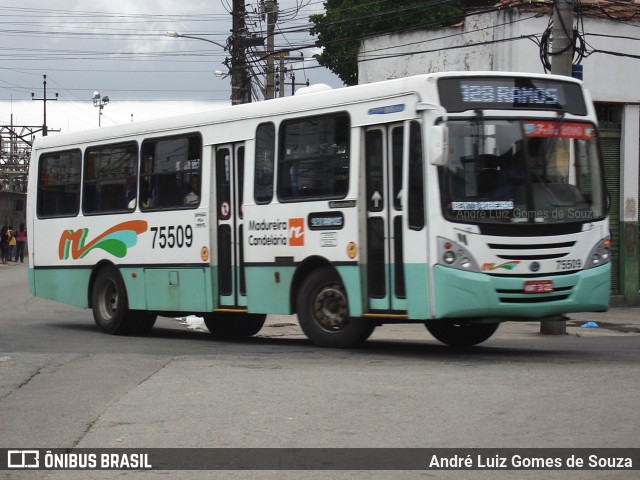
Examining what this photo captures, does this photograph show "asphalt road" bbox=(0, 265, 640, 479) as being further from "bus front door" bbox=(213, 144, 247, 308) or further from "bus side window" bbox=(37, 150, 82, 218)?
"bus side window" bbox=(37, 150, 82, 218)

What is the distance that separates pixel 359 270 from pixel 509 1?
16.2 m

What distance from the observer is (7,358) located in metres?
12.8

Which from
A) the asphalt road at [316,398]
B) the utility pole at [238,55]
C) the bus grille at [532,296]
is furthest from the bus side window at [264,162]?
the utility pole at [238,55]

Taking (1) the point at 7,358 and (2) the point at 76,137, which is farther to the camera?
(2) the point at 76,137

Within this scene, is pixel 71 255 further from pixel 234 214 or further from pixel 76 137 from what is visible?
pixel 234 214

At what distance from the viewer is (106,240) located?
17.2 m

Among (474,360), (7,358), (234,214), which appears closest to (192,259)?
(234,214)

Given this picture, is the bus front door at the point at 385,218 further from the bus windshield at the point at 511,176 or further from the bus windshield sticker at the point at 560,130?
the bus windshield sticker at the point at 560,130

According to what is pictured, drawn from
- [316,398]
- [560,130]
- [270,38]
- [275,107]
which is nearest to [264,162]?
[275,107]

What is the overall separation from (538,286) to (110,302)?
780cm

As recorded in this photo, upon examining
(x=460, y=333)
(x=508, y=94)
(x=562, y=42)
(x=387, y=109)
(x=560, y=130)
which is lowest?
(x=460, y=333)

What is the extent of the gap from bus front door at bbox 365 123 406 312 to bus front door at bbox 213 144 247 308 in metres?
2.51

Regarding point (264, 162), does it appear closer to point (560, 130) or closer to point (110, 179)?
point (560, 130)

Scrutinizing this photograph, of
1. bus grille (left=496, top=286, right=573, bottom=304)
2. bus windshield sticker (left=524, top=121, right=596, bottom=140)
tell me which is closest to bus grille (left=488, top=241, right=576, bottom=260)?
bus grille (left=496, top=286, right=573, bottom=304)
